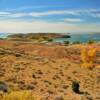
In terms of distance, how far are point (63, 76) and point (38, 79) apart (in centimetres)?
484

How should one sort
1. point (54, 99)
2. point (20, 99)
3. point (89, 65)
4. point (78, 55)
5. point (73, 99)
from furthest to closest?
point (78, 55) < point (89, 65) < point (73, 99) < point (54, 99) < point (20, 99)

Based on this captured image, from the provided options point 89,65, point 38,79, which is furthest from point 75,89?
point 89,65

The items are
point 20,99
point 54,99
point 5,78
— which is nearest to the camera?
point 20,99

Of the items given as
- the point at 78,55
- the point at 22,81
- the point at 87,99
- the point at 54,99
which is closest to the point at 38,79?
the point at 22,81

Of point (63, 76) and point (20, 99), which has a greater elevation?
point (20, 99)

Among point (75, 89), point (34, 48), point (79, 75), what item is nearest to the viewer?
point (75, 89)

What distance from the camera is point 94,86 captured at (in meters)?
28.7

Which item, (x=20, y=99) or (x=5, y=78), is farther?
(x=5, y=78)

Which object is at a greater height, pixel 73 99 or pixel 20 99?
pixel 20 99

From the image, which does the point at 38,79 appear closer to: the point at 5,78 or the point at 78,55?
the point at 5,78

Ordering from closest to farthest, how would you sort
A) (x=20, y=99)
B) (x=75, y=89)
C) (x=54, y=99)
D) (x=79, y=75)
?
(x=20, y=99)
(x=54, y=99)
(x=75, y=89)
(x=79, y=75)

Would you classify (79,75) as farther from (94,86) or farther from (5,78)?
(5,78)

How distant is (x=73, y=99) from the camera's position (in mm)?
20656

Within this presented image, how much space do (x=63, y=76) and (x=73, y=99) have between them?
11.8 m
